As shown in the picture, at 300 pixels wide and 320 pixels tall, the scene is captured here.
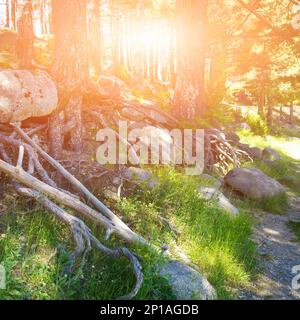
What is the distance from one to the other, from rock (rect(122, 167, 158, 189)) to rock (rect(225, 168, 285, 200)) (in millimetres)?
3207

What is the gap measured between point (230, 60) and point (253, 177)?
46.5 ft

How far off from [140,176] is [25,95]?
2612 mm

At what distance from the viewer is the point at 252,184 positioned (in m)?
9.19

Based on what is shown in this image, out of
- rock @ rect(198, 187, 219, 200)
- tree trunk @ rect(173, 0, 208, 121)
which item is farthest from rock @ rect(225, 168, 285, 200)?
tree trunk @ rect(173, 0, 208, 121)

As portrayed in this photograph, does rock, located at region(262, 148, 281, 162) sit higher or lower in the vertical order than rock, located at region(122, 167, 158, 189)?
lower

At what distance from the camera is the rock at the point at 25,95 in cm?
649

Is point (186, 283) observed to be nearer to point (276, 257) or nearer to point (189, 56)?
point (276, 257)

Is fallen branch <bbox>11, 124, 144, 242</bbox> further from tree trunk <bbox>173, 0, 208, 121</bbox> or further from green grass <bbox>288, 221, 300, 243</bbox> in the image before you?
tree trunk <bbox>173, 0, 208, 121</bbox>

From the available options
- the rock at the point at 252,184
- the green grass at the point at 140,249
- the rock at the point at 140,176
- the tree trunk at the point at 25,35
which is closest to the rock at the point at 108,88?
the rock at the point at 140,176

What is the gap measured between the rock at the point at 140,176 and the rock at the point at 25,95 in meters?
2.03

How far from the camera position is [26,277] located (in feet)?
13.0

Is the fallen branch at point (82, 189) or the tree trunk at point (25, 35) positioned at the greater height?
the tree trunk at point (25, 35)

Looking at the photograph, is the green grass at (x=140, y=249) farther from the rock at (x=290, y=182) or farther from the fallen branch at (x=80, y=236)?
the rock at (x=290, y=182)

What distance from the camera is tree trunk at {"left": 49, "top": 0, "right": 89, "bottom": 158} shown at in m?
7.49
